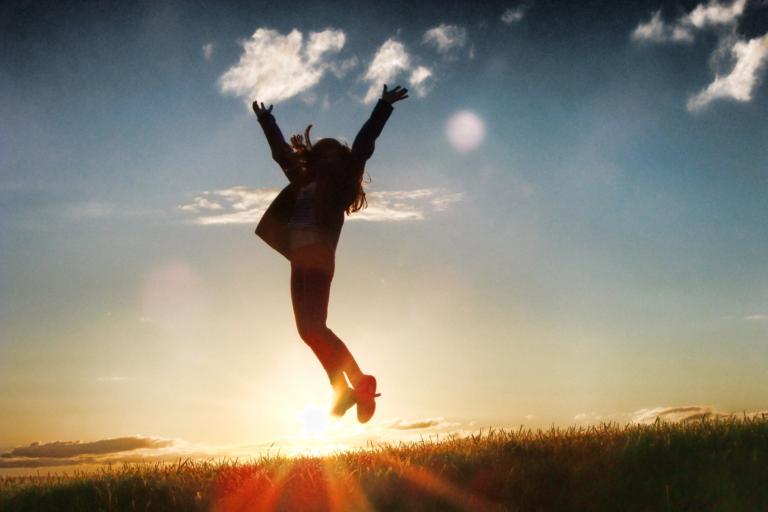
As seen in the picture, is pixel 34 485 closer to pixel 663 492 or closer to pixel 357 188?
pixel 357 188

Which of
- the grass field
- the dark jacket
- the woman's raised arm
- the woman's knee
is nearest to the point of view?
the grass field

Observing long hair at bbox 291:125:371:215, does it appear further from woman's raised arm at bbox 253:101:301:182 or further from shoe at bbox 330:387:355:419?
shoe at bbox 330:387:355:419

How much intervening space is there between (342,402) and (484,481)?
1.76 m

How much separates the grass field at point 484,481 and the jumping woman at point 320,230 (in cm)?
85

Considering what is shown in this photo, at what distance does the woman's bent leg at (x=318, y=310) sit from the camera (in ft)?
19.6

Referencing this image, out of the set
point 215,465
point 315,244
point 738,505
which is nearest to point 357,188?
point 315,244

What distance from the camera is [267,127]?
6590 millimetres

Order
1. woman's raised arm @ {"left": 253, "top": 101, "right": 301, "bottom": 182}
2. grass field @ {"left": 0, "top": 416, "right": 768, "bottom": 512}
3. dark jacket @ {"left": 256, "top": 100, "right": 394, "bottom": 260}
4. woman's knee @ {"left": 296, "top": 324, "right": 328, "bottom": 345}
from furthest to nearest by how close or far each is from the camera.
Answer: woman's raised arm @ {"left": 253, "top": 101, "right": 301, "bottom": 182}, dark jacket @ {"left": 256, "top": 100, "right": 394, "bottom": 260}, woman's knee @ {"left": 296, "top": 324, "right": 328, "bottom": 345}, grass field @ {"left": 0, "top": 416, "right": 768, "bottom": 512}

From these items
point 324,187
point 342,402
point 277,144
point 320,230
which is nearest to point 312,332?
point 342,402

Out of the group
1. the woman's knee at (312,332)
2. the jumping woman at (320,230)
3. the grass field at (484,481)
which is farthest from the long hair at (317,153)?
the grass field at (484,481)

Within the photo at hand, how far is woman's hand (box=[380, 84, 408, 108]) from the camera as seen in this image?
243 inches

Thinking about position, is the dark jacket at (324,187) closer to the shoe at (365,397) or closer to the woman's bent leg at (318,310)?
the woman's bent leg at (318,310)

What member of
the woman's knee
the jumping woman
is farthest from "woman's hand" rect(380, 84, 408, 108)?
the woman's knee

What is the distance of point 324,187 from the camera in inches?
245
